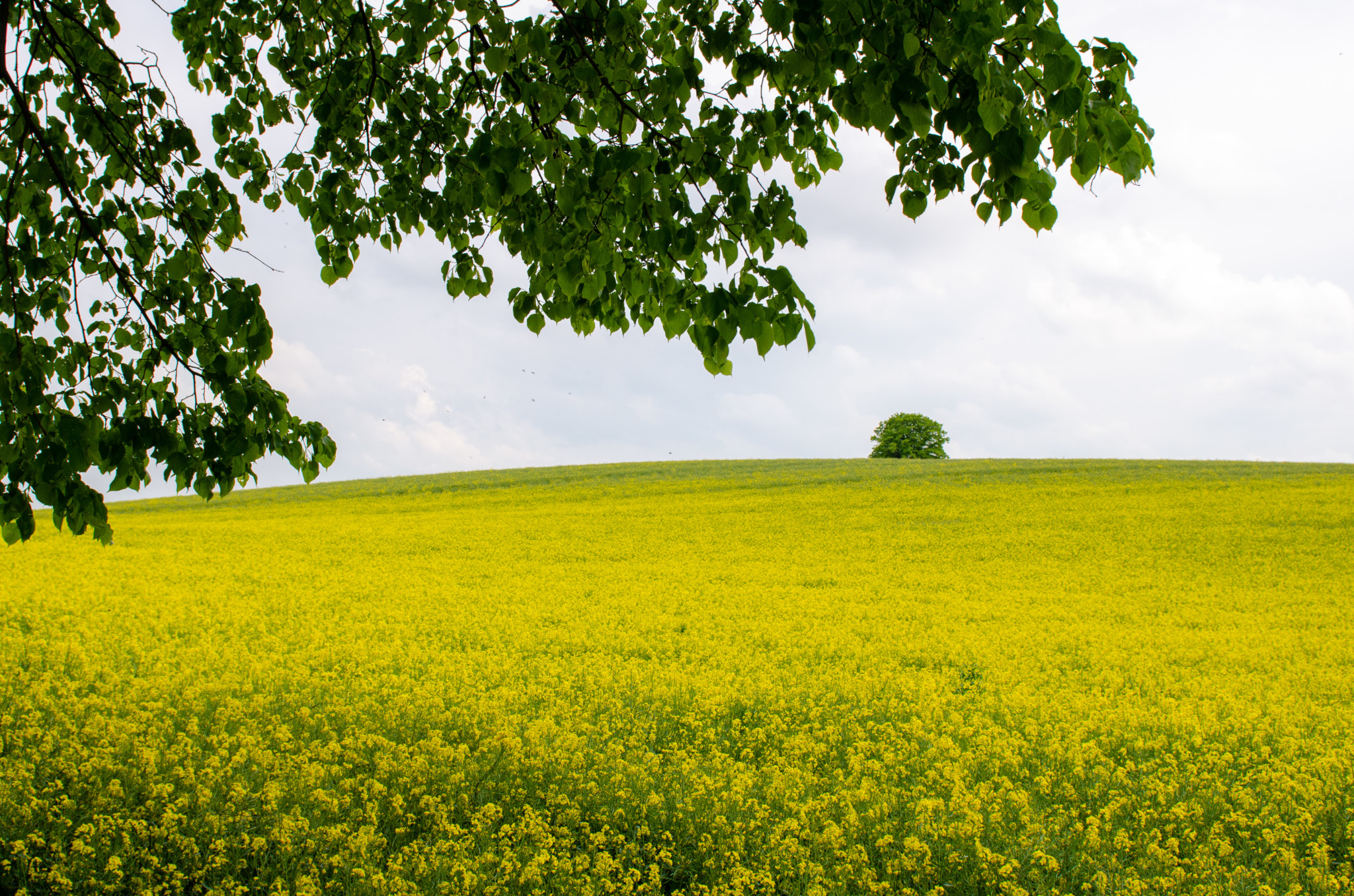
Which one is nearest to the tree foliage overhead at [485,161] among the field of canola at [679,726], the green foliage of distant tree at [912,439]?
the field of canola at [679,726]

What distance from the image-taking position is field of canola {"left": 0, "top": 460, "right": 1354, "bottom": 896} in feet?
14.9

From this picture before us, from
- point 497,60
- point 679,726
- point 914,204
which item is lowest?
point 679,726

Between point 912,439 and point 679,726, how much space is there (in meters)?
60.8

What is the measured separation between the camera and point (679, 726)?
6.83 m

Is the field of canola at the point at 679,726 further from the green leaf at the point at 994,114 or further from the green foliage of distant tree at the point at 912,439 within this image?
the green foliage of distant tree at the point at 912,439

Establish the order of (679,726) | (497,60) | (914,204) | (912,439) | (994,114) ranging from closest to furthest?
1. (994,114)
2. (914,204)
3. (497,60)
4. (679,726)
5. (912,439)

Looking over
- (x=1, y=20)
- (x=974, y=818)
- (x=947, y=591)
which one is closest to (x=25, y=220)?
(x=1, y=20)

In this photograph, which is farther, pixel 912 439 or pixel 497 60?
pixel 912 439

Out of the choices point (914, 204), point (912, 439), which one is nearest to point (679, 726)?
point (914, 204)

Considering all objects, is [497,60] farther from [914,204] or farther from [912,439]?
[912,439]

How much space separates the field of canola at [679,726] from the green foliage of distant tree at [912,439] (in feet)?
157

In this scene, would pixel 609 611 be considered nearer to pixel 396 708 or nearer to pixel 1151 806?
pixel 396 708

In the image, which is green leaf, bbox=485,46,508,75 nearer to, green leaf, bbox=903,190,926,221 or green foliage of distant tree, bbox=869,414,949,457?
green leaf, bbox=903,190,926,221

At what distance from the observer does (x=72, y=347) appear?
5.49 metres
